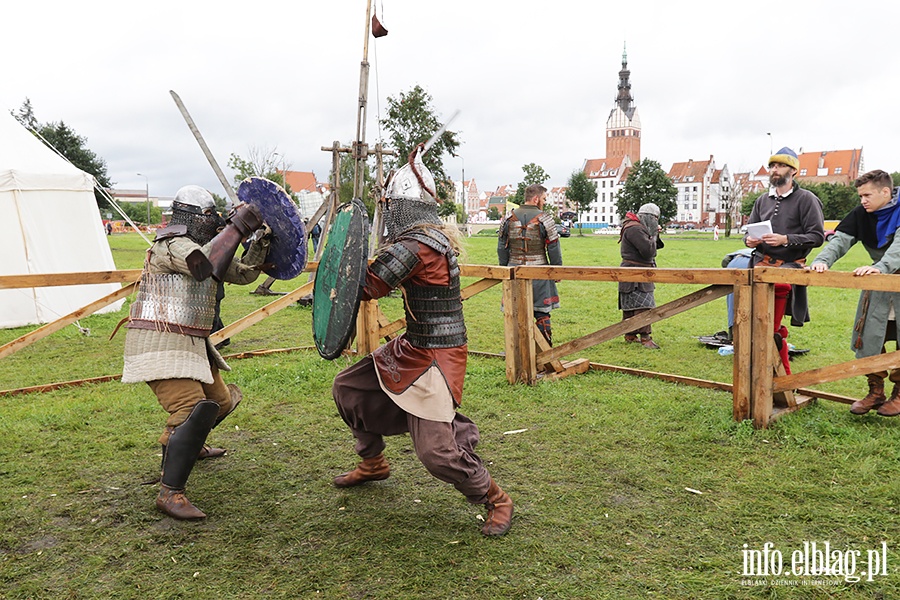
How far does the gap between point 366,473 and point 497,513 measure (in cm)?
82

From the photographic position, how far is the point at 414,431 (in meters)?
2.93

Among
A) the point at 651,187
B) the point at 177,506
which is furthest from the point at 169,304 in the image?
the point at 651,187

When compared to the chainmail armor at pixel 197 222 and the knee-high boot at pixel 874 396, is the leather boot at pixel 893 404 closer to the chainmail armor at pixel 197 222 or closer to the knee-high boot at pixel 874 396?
the knee-high boot at pixel 874 396

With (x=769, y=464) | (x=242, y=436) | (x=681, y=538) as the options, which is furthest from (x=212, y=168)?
(x=769, y=464)

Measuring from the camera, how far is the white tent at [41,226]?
8.69 meters

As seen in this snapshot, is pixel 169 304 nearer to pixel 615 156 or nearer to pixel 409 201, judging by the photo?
pixel 409 201

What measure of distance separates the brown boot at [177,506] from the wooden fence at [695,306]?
7.17 ft

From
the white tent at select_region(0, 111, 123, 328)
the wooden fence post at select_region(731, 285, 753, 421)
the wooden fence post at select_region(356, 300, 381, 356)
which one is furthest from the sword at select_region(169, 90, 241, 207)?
the white tent at select_region(0, 111, 123, 328)

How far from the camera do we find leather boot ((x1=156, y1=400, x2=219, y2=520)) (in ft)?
10.3

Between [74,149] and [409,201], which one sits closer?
[409,201]

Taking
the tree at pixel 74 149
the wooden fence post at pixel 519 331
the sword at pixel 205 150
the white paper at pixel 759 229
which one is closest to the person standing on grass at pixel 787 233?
the white paper at pixel 759 229

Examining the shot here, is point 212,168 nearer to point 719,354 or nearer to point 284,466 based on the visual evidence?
point 284,466

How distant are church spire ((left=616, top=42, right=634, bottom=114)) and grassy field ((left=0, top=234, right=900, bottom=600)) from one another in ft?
363

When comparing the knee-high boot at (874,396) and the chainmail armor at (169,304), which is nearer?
the chainmail armor at (169,304)
